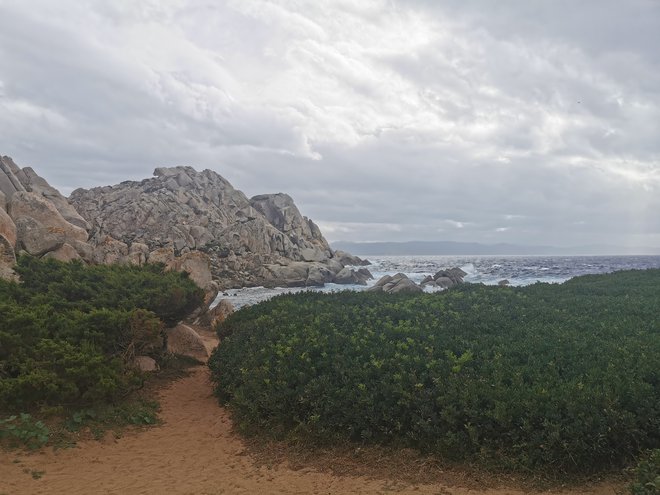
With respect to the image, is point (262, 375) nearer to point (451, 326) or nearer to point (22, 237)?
point (451, 326)

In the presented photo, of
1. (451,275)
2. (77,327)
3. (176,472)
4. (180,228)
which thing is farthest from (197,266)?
(180,228)

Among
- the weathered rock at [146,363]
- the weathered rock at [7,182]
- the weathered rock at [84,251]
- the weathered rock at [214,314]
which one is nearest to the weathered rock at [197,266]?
the weathered rock at [214,314]

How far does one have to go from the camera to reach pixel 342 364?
8.30 m

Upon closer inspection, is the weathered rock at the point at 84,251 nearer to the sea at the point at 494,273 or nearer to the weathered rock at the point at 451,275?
the sea at the point at 494,273

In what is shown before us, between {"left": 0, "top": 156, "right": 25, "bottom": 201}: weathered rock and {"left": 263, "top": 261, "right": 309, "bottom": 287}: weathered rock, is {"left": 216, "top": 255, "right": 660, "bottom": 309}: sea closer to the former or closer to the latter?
{"left": 263, "top": 261, "right": 309, "bottom": 287}: weathered rock

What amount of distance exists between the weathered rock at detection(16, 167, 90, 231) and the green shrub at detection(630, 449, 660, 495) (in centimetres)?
4432

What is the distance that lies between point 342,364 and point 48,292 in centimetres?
879

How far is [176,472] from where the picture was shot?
7.19 meters

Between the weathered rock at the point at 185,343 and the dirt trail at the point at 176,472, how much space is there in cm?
564

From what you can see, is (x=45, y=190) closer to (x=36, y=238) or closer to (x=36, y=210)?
(x=36, y=210)

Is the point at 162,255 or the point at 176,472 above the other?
the point at 162,255

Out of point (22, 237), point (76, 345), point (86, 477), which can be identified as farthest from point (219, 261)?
point (86, 477)

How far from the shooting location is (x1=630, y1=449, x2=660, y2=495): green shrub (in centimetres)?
454

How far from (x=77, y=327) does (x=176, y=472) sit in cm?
465
